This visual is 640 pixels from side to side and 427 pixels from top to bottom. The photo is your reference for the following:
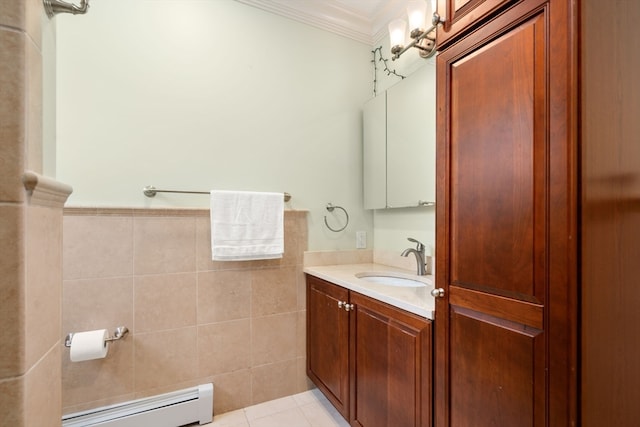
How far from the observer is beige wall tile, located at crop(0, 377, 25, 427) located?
1.30 ft

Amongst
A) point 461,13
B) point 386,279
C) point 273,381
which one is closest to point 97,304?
point 273,381

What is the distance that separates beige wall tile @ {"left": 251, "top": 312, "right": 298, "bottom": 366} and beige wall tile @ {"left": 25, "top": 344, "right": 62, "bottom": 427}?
1272 mm

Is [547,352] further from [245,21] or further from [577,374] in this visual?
[245,21]

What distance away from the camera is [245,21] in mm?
1797

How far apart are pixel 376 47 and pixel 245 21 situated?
0.93 m

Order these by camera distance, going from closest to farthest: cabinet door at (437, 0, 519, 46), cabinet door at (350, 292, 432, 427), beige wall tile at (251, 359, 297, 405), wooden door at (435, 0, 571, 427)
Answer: wooden door at (435, 0, 571, 427) < cabinet door at (437, 0, 519, 46) < cabinet door at (350, 292, 432, 427) < beige wall tile at (251, 359, 297, 405)

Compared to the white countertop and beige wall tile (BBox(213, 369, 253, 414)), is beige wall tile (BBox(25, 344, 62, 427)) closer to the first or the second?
the white countertop

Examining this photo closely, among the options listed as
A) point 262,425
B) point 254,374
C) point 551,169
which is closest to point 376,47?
point 551,169

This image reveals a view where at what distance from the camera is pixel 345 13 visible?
6.53ft

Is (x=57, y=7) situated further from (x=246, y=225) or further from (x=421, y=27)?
(x=421, y=27)

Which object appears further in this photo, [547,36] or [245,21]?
[245,21]

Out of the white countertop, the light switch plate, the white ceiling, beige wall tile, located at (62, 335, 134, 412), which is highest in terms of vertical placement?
the white ceiling

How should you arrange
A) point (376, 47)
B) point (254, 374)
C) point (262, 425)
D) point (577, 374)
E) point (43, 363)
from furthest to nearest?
1. point (376, 47)
2. point (254, 374)
3. point (262, 425)
4. point (577, 374)
5. point (43, 363)

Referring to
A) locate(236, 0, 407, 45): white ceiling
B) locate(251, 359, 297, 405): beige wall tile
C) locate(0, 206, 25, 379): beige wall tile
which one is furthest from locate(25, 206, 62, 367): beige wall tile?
locate(236, 0, 407, 45): white ceiling
